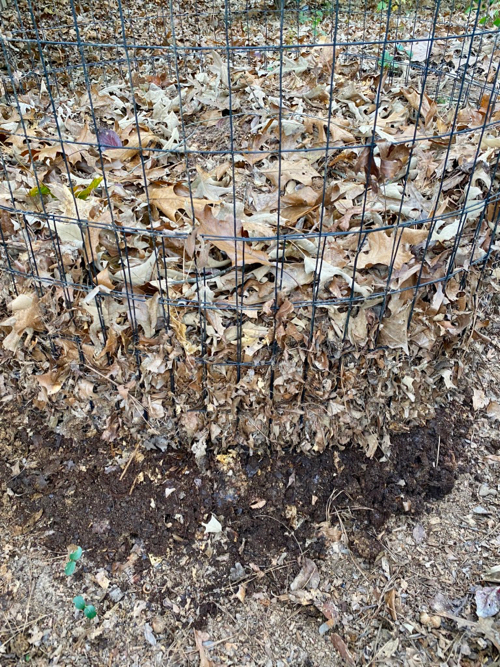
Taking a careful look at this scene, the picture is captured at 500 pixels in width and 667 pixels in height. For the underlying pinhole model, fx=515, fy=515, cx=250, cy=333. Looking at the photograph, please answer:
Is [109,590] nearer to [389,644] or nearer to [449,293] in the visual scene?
[389,644]

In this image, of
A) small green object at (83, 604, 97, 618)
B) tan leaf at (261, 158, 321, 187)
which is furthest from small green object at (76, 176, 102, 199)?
small green object at (83, 604, 97, 618)

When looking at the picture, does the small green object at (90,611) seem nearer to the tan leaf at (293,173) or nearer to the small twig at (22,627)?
the small twig at (22,627)

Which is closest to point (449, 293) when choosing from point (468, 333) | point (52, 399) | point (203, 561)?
point (468, 333)

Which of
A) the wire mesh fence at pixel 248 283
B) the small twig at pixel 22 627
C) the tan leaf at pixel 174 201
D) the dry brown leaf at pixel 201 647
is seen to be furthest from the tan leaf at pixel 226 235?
the small twig at pixel 22 627

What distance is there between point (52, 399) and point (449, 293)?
1.59 m

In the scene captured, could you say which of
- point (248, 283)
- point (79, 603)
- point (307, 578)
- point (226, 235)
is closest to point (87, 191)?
point (226, 235)

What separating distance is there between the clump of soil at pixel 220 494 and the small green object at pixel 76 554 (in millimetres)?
31

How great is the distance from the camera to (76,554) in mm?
1810

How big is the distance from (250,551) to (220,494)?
0.78 ft

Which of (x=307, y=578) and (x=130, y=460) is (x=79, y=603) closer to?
(x=130, y=460)

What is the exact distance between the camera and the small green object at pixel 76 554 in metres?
1.80

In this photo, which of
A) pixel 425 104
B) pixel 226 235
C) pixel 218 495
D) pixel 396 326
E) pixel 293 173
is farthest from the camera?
pixel 425 104

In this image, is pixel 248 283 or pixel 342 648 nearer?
pixel 342 648

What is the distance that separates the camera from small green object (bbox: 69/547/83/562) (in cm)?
180
